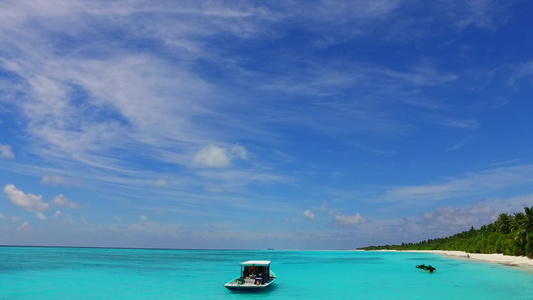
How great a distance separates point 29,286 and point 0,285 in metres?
3.47

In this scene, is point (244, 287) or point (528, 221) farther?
point (528, 221)

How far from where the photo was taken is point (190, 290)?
41.8 metres

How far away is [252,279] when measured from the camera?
38.0 m

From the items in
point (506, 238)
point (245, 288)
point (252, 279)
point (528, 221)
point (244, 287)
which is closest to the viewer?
point (244, 287)

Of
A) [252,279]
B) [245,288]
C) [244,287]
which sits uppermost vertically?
[252,279]

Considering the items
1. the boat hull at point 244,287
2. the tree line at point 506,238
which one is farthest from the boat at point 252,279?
the tree line at point 506,238

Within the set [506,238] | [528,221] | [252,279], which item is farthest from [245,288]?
[506,238]

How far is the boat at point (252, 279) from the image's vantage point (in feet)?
116

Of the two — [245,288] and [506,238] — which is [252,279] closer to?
[245,288]

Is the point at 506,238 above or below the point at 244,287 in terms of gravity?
above

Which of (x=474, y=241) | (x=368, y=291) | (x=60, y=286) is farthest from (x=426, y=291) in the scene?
(x=474, y=241)

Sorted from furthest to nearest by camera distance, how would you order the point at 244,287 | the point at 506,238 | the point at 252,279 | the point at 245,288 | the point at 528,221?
the point at 506,238
the point at 528,221
the point at 252,279
the point at 245,288
the point at 244,287

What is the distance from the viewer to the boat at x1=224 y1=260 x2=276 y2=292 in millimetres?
35406

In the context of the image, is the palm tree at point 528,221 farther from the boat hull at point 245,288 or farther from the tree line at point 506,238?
the boat hull at point 245,288
